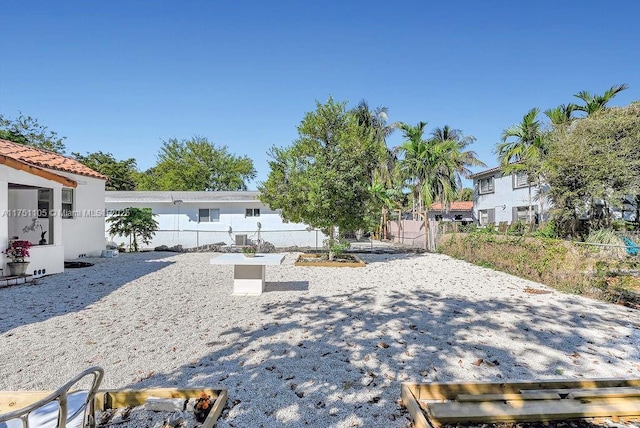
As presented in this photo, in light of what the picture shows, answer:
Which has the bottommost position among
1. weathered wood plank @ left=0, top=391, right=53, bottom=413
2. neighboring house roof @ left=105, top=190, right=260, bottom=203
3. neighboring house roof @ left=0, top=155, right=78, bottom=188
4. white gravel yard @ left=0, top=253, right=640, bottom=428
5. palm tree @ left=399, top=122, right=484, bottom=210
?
white gravel yard @ left=0, top=253, right=640, bottom=428

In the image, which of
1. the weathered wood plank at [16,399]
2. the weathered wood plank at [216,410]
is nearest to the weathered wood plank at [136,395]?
the weathered wood plank at [216,410]

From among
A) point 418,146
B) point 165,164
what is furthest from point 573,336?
point 165,164

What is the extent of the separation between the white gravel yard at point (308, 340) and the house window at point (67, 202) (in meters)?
5.31

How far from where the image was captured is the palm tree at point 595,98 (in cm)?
1948

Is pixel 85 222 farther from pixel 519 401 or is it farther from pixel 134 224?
pixel 519 401

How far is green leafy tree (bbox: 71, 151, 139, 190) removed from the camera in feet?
109

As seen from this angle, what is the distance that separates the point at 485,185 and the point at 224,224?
64.3 feet

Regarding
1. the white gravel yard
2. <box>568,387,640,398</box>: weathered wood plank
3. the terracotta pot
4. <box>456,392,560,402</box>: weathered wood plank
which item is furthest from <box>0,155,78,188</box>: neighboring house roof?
<box>568,387,640,398</box>: weathered wood plank

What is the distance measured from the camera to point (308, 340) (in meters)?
4.72

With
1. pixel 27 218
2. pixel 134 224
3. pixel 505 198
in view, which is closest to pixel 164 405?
pixel 27 218

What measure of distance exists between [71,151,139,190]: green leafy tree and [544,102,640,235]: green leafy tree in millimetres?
36258

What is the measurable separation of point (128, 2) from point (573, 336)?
13251mm

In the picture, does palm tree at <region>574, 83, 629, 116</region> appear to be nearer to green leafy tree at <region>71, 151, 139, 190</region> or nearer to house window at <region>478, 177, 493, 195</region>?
house window at <region>478, 177, 493, 195</region>

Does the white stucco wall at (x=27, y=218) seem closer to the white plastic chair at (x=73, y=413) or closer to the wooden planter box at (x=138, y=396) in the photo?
the wooden planter box at (x=138, y=396)
